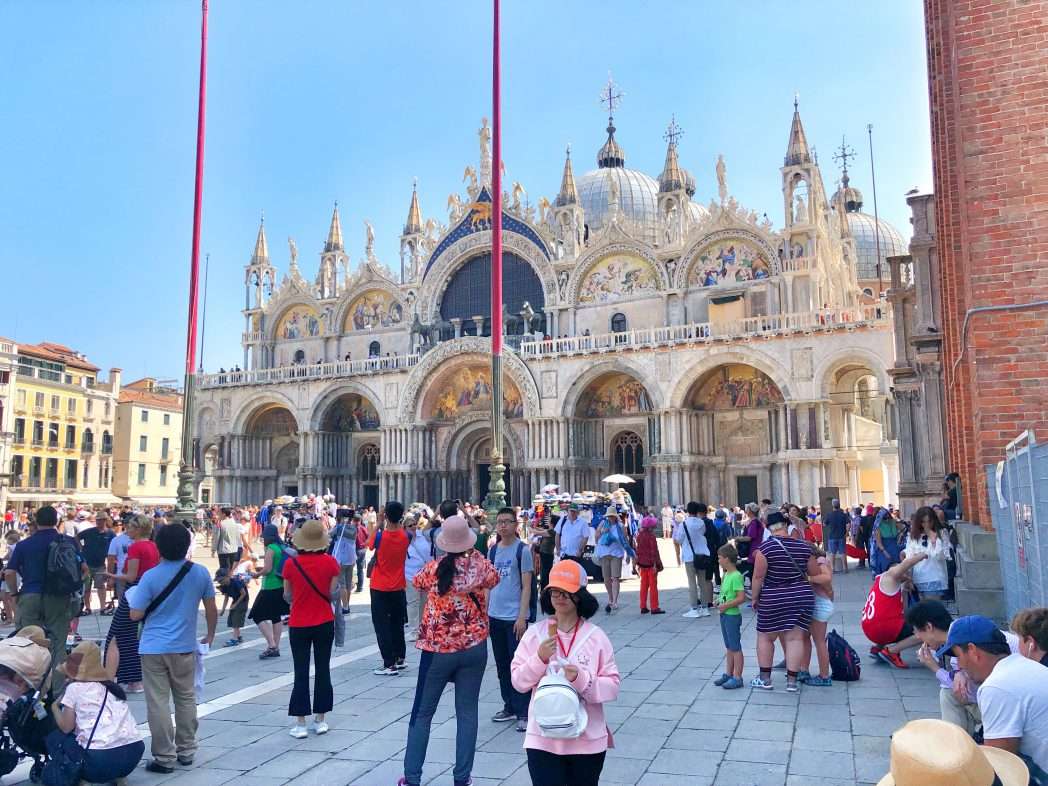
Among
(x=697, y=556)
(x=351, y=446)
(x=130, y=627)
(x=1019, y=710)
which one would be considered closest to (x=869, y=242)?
(x=351, y=446)

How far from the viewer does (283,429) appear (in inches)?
1647

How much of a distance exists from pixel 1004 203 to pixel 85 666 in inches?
337

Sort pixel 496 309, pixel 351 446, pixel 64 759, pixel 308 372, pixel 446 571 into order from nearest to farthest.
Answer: pixel 64 759
pixel 446 571
pixel 496 309
pixel 308 372
pixel 351 446

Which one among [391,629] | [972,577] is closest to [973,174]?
[972,577]

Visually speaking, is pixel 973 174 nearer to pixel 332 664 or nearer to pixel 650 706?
pixel 650 706

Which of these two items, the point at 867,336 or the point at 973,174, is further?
the point at 867,336

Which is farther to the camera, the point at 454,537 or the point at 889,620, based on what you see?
the point at 889,620

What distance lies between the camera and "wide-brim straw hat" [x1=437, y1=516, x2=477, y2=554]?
540cm

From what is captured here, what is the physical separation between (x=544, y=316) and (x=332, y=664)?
28.0 m

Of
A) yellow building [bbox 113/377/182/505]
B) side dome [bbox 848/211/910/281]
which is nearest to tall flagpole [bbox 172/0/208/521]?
yellow building [bbox 113/377/182/505]

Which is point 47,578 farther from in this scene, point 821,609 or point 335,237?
point 335,237

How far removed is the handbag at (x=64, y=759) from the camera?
4.95 meters

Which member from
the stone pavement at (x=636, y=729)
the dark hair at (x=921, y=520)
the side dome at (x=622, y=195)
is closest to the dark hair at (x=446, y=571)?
the stone pavement at (x=636, y=729)

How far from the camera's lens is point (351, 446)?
39969 millimetres
